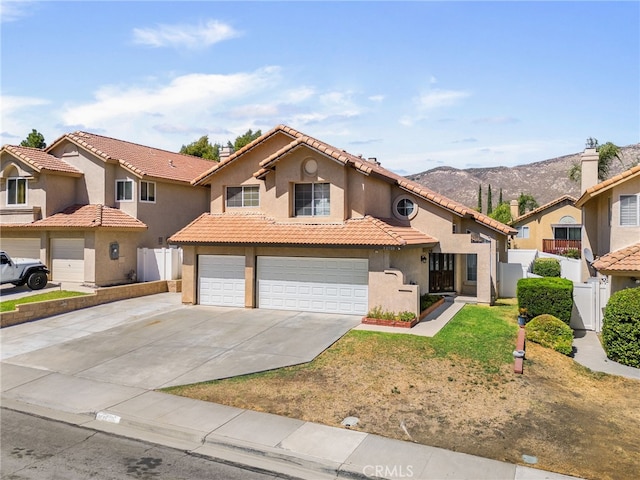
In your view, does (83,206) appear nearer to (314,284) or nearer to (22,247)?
(22,247)

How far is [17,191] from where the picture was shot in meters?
24.3

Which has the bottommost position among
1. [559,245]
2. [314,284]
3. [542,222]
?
[314,284]

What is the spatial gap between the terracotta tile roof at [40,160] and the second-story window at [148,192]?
10.7ft

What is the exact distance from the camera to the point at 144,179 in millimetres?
24484

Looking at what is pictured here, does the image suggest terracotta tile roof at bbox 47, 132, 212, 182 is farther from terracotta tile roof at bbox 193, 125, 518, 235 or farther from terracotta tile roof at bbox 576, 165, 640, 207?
terracotta tile roof at bbox 576, 165, 640, 207

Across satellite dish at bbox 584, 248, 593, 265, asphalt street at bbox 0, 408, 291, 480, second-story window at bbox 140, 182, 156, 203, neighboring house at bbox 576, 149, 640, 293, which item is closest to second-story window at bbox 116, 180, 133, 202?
second-story window at bbox 140, 182, 156, 203

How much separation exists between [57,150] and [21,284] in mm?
8124

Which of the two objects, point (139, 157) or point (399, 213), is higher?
point (139, 157)

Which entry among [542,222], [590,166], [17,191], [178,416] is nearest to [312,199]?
[178,416]

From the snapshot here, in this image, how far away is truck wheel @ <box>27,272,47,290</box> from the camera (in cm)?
2115

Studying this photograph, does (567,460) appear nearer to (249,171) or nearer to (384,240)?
(384,240)

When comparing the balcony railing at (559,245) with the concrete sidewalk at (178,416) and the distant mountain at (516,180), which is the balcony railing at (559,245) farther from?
the distant mountain at (516,180)

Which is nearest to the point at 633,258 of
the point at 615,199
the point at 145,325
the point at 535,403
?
the point at 615,199

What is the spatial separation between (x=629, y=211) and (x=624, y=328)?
5.25 metres
